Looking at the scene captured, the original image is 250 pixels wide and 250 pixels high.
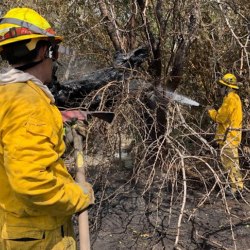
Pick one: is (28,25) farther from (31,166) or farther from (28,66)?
(31,166)

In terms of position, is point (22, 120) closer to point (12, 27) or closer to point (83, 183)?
point (12, 27)

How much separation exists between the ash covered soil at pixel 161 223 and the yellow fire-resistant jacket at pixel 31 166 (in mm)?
1556

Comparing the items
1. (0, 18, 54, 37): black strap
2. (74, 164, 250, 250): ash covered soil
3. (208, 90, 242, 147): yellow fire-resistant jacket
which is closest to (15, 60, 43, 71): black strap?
(0, 18, 54, 37): black strap

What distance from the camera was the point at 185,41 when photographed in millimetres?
4332

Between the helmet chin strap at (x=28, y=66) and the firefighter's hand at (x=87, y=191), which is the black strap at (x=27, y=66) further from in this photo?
the firefighter's hand at (x=87, y=191)

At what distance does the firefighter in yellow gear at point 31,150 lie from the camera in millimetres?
1554

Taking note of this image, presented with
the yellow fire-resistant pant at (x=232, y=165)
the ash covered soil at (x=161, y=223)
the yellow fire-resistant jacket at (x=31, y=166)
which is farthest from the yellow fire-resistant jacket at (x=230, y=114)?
the yellow fire-resistant jacket at (x=31, y=166)

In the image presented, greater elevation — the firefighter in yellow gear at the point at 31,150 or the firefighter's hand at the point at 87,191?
the firefighter in yellow gear at the point at 31,150

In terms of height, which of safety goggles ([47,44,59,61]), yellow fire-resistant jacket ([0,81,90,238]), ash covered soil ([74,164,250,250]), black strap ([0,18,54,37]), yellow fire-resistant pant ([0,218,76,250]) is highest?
black strap ([0,18,54,37])

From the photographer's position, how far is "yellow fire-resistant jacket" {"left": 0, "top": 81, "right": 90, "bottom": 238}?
154cm

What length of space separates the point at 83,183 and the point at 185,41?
271 cm

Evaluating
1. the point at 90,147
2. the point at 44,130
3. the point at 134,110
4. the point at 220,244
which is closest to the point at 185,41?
the point at 134,110

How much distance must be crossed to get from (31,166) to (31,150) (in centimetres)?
6

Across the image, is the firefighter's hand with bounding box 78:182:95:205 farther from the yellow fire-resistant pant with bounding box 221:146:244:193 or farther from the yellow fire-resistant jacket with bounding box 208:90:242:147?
the yellow fire-resistant jacket with bounding box 208:90:242:147
